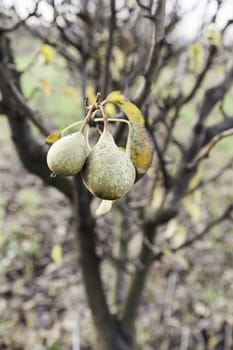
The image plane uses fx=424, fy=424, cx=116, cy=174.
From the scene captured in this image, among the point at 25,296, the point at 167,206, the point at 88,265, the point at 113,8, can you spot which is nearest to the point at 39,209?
the point at 25,296

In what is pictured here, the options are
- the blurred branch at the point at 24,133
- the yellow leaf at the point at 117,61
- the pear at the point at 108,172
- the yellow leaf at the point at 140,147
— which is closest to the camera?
the pear at the point at 108,172

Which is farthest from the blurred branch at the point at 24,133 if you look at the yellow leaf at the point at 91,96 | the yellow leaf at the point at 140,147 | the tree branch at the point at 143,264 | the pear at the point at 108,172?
the pear at the point at 108,172

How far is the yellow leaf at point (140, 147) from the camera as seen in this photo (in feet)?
2.00

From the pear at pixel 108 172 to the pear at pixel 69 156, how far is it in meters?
0.01

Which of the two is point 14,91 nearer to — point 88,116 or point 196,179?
point 88,116

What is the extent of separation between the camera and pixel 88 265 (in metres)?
1.59

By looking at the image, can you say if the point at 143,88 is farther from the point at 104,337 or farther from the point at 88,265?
the point at 104,337

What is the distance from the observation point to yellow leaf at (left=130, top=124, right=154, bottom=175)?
24.0 inches

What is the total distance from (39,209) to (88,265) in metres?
2.01

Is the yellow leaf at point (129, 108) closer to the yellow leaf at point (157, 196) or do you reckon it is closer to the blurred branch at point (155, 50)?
the blurred branch at point (155, 50)

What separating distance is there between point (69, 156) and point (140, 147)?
150mm

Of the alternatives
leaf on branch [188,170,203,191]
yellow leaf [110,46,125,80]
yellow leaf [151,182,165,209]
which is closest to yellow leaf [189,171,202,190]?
leaf on branch [188,170,203,191]

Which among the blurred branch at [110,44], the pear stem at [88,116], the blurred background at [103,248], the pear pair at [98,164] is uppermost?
the pear stem at [88,116]

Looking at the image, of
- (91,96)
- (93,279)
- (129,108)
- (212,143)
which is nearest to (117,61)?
(91,96)
